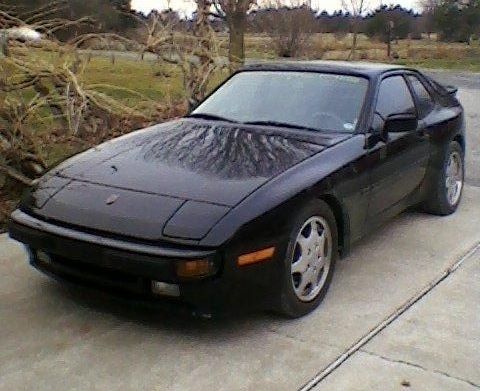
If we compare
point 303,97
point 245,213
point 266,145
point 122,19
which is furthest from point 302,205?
point 122,19

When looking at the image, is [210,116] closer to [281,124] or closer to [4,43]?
[281,124]

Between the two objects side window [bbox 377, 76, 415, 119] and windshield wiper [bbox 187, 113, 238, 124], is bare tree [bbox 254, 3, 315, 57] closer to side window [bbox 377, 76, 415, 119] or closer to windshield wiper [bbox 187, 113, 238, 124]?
side window [bbox 377, 76, 415, 119]

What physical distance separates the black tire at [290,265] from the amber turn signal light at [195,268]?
475 millimetres

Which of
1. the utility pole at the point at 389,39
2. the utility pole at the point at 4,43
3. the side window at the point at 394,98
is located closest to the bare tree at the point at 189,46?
the utility pole at the point at 4,43

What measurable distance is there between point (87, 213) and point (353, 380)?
1.55 metres

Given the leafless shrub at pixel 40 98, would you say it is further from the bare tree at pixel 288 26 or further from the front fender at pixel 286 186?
the bare tree at pixel 288 26

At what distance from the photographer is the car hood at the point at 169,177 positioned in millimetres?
3434

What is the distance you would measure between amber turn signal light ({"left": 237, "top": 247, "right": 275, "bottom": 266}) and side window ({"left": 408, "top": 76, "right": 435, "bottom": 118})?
8.13 ft

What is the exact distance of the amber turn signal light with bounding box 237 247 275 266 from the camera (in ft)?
11.0

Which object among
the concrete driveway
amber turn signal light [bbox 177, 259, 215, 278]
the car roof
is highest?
the car roof

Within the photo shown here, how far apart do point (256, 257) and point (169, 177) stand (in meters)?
0.73

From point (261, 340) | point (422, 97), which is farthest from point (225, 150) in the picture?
point (422, 97)

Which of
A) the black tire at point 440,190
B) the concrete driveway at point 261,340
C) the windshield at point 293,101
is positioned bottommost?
the concrete driveway at point 261,340

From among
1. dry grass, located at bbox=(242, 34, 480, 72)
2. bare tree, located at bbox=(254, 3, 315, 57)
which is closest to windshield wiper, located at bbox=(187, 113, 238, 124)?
bare tree, located at bbox=(254, 3, 315, 57)
